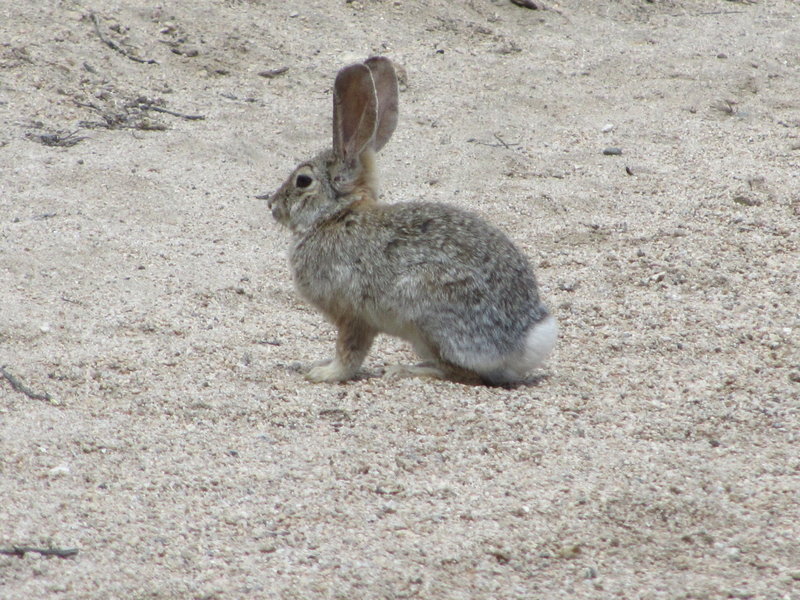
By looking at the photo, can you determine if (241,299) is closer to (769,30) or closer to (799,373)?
(799,373)

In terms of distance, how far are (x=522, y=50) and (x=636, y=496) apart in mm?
7354

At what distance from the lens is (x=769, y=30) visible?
11.8 metres

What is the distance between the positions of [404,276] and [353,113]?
1.05 meters

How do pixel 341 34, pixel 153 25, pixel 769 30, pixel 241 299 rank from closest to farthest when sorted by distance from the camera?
1. pixel 241 299
2. pixel 153 25
3. pixel 341 34
4. pixel 769 30

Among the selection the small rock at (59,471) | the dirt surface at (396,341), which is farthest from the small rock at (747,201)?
the small rock at (59,471)

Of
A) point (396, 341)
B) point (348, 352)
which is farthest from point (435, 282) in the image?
point (396, 341)

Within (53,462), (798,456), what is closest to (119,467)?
(53,462)

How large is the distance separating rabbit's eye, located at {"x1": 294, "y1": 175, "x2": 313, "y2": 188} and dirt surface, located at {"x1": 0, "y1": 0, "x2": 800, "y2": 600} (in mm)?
847

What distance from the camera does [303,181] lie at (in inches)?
228

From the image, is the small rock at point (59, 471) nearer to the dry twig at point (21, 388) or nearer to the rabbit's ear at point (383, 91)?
the dry twig at point (21, 388)

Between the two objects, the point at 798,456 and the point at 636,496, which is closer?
the point at 636,496

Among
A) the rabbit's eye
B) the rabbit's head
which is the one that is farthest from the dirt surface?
the rabbit's eye

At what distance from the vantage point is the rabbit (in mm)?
5211

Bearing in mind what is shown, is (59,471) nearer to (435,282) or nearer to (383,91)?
(435,282)
